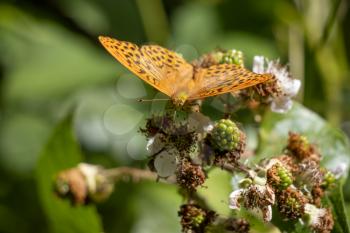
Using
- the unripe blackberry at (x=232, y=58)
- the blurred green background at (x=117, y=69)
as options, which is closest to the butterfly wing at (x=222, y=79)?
the unripe blackberry at (x=232, y=58)

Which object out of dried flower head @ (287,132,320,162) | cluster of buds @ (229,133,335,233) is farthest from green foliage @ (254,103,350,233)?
cluster of buds @ (229,133,335,233)

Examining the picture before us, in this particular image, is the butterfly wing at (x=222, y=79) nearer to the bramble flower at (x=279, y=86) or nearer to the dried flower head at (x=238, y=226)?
the bramble flower at (x=279, y=86)

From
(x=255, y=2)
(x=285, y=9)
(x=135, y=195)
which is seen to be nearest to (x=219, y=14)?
(x=255, y=2)

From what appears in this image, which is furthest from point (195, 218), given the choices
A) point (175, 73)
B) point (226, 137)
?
point (175, 73)

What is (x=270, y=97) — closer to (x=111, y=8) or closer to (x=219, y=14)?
(x=219, y=14)

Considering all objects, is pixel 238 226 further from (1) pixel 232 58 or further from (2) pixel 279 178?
(1) pixel 232 58
